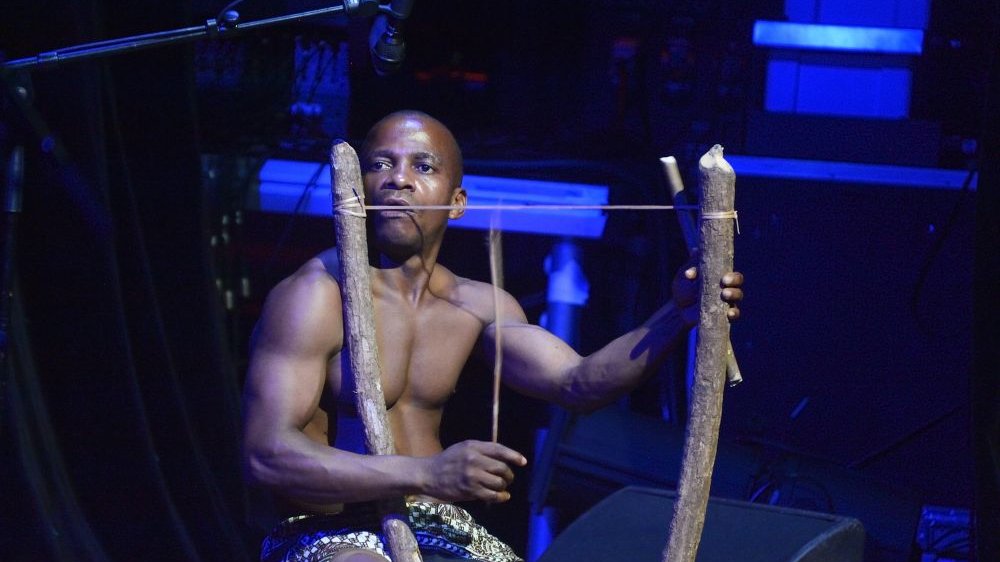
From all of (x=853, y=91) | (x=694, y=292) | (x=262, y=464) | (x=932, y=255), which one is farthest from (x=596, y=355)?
(x=853, y=91)

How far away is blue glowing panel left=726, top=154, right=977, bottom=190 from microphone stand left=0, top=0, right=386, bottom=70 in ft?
4.16

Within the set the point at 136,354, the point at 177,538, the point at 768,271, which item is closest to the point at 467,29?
the point at 768,271

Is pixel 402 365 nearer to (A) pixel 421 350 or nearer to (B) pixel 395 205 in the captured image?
(A) pixel 421 350

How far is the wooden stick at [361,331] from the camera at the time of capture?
2035 millimetres

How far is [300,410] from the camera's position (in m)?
2.07

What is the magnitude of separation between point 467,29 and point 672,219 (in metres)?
0.85

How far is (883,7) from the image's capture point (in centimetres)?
328

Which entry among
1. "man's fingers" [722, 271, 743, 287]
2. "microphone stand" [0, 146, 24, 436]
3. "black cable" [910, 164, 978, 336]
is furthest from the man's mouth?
"black cable" [910, 164, 978, 336]

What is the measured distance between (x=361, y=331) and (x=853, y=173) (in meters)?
1.73

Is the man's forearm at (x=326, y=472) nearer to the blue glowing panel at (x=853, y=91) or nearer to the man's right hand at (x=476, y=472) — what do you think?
→ the man's right hand at (x=476, y=472)

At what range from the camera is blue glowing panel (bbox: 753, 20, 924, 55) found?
3.27m

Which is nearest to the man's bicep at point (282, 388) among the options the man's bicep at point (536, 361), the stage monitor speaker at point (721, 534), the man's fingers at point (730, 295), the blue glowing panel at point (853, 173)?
the man's bicep at point (536, 361)

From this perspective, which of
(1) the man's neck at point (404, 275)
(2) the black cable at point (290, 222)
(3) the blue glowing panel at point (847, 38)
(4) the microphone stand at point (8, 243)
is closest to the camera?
(1) the man's neck at point (404, 275)

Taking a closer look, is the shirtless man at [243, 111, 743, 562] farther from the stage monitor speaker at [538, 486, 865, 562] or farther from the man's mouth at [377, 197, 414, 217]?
the stage monitor speaker at [538, 486, 865, 562]
